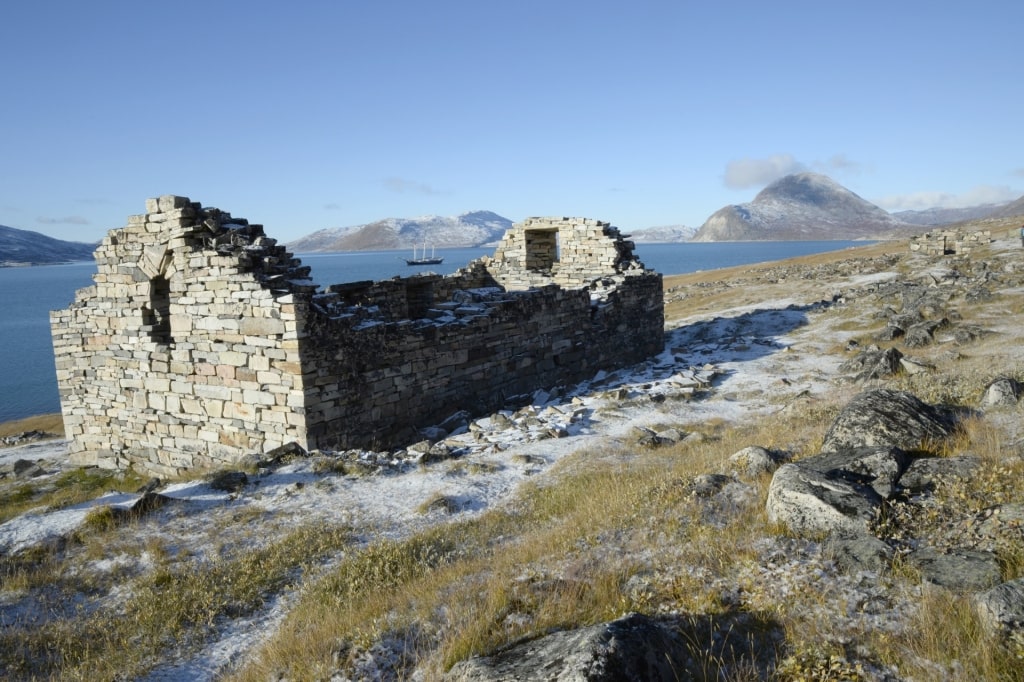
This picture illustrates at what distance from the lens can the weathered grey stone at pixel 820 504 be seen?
507cm

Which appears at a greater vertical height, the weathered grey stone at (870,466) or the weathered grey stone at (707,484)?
the weathered grey stone at (870,466)

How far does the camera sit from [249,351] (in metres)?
10.6

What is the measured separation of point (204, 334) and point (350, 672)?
27.8 ft

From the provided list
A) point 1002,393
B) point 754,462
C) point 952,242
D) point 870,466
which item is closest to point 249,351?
point 754,462

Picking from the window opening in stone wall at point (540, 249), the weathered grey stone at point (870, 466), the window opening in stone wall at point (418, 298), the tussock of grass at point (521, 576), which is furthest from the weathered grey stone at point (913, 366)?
the window opening in stone wall at point (540, 249)

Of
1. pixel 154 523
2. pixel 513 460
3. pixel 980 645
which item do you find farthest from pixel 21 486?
pixel 980 645

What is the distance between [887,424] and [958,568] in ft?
9.47

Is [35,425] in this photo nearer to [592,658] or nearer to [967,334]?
[592,658]

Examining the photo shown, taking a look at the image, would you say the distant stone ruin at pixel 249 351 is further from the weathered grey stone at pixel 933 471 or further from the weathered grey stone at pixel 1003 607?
the weathered grey stone at pixel 1003 607

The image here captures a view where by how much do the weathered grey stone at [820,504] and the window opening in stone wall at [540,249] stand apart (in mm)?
15249

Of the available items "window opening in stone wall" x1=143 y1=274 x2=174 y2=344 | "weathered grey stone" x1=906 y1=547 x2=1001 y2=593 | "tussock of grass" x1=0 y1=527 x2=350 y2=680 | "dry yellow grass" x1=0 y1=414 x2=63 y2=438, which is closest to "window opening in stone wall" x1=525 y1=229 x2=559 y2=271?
"window opening in stone wall" x1=143 y1=274 x2=174 y2=344

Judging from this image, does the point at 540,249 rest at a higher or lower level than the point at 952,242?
higher

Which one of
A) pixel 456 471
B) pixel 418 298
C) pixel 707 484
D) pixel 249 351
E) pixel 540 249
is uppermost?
pixel 540 249

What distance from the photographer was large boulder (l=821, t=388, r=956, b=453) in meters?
6.63
